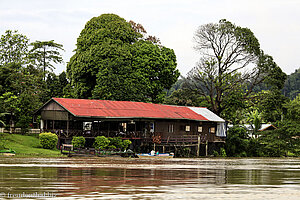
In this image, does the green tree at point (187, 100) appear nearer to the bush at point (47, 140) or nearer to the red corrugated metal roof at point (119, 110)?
the red corrugated metal roof at point (119, 110)

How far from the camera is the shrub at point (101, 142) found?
143 feet

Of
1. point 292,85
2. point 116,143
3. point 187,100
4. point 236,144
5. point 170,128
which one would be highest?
point 292,85

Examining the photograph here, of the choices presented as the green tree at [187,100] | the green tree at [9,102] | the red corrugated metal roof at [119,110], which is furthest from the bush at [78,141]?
the green tree at [187,100]

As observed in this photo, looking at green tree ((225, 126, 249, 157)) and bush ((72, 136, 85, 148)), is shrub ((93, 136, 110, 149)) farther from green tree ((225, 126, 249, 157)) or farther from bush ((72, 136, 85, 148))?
green tree ((225, 126, 249, 157))

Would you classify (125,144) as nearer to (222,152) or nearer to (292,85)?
(222,152)

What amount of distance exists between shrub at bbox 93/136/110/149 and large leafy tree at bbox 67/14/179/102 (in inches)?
448

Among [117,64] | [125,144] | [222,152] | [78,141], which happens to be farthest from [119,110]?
[222,152]

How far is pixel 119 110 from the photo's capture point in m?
47.3

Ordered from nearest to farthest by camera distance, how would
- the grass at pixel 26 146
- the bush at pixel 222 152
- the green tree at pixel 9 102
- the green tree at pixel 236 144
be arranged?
the grass at pixel 26 146, the green tree at pixel 9 102, the bush at pixel 222 152, the green tree at pixel 236 144

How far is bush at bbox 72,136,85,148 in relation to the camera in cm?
4234

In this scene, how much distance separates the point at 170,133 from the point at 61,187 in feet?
121

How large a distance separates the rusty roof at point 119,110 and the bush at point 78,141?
208 cm

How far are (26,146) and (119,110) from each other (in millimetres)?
9830

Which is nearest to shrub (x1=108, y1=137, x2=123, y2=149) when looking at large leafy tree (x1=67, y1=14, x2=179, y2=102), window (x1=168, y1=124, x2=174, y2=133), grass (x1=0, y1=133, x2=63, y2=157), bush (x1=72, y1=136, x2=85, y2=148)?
bush (x1=72, y1=136, x2=85, y2=148)
